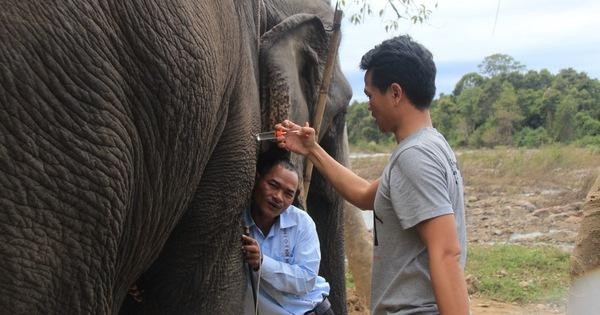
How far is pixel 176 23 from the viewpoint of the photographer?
2.54 metres

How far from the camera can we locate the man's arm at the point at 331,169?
3166 mm

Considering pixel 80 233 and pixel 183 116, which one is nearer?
pixel 80 233

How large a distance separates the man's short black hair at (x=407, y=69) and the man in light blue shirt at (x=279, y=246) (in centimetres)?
99

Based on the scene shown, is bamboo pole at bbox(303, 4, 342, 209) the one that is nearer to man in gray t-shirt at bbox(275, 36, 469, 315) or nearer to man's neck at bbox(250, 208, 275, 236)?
man's neck at bbox(250, 208, 275, 236)

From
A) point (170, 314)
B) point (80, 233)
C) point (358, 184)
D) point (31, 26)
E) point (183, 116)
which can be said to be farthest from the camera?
point (170, 314)

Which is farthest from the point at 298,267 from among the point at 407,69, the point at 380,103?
the point at 407,69

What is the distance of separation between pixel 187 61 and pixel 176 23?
0.37ft

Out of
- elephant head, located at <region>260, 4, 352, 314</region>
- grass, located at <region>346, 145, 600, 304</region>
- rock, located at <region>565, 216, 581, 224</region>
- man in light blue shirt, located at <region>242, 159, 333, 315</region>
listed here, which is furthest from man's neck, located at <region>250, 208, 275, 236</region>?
rock, located at <region>565, 216, 581, 224</region>

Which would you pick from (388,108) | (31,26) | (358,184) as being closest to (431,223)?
(388,108)

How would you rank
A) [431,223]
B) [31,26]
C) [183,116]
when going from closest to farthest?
[31,26] → [431,223] → [183,116]

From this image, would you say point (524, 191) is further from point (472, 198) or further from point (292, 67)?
point (292, 67)

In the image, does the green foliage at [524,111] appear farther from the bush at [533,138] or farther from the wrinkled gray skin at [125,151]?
the wrinkled gray skin at [125,151]

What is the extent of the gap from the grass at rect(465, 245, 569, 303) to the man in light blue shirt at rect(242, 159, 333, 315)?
5.54 m

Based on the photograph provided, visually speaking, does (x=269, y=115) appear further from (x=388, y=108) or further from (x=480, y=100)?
(x=480, y=100)
